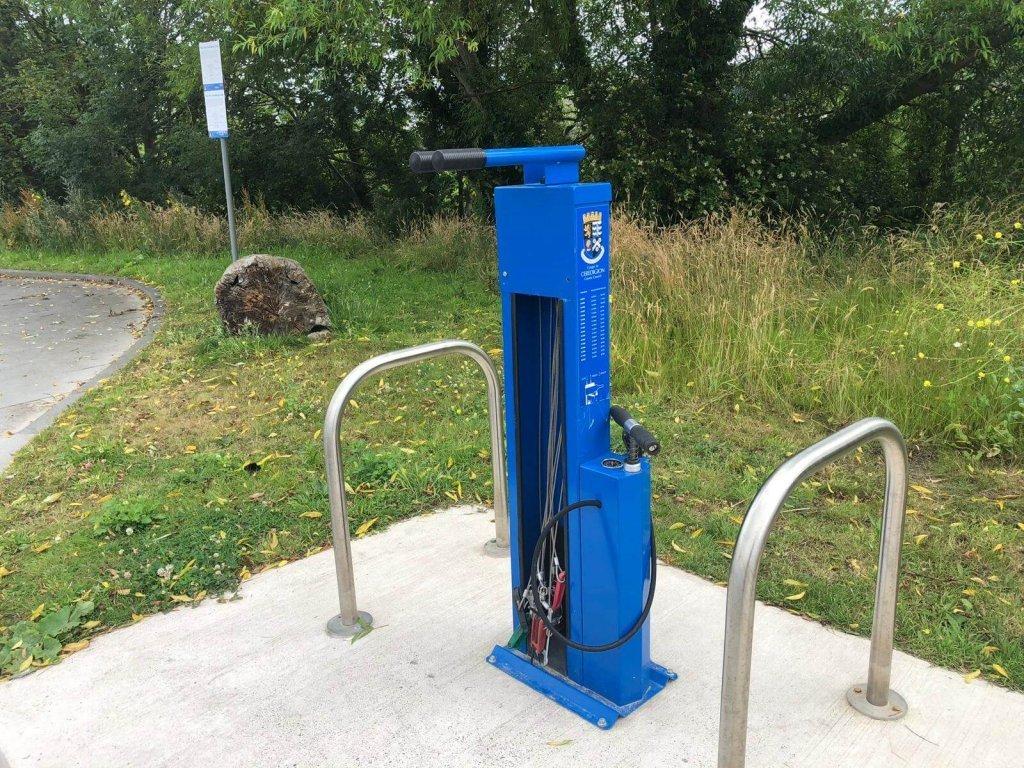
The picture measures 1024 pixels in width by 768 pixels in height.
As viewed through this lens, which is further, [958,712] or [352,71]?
[352,71]

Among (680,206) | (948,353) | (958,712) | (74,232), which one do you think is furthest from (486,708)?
Answer: (74,232)

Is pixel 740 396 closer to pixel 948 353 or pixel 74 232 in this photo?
pixel 948 353

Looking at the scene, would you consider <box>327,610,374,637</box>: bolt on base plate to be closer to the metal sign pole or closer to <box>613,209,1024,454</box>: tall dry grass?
<box>613,209,1024,454</box>: tall dry grass

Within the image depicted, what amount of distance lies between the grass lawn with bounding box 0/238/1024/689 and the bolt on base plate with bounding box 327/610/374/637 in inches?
22.8

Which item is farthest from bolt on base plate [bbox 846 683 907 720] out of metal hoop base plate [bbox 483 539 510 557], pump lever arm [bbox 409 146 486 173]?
pump lever arm [bbox 409 146 486 173]

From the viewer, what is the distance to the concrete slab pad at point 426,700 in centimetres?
226

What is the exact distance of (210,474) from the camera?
4.25 metres

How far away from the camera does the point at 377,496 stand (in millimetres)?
3934

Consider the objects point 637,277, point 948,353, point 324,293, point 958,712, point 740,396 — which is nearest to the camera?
point 958,712

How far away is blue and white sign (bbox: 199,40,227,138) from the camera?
25.2 feet

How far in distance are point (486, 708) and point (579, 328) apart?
1183 mm

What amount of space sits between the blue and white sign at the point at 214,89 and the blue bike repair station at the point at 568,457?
6.42 meters

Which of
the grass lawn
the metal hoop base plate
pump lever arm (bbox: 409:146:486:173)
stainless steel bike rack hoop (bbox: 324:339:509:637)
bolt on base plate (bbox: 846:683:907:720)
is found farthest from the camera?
the metal hoop base plate

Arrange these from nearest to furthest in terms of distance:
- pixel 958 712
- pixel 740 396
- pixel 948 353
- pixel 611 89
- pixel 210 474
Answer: pixel 958 712
pixel 210 474
pixel 948 353
pixel 740 396
pixel 611 89
